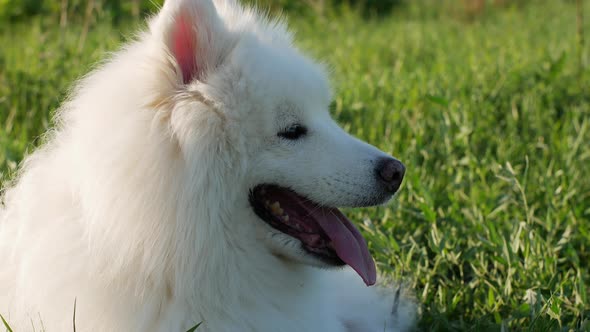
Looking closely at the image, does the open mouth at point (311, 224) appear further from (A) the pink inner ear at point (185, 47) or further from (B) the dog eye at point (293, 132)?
(A) the pink inner ear at point (185, 47)

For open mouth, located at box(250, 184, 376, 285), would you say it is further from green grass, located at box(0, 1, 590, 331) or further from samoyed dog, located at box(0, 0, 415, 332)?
green grass, located at box(0, 1, 590, 331)

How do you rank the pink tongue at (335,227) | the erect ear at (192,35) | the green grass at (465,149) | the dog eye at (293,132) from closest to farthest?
the erect ear at (192,35) → the dog eye at (293,132) → the pink tongue at (335,227) → the green grass at (465,149)

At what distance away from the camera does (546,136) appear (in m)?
5.24

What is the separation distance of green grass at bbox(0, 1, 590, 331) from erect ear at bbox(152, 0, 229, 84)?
56.0 inches

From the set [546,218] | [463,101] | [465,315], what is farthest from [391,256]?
[463,101]

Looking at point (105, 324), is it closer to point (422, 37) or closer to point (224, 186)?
point (224, 186)

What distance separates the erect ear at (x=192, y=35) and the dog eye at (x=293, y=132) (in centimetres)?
34

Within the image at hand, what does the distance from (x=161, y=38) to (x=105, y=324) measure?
100cm

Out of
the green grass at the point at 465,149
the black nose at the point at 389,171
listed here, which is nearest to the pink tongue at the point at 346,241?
the black nose at the point at 389,171

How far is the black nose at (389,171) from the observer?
8.07ft

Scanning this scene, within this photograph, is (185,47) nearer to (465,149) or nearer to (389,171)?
(389,171)

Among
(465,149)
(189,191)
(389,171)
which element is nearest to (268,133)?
(189,191)

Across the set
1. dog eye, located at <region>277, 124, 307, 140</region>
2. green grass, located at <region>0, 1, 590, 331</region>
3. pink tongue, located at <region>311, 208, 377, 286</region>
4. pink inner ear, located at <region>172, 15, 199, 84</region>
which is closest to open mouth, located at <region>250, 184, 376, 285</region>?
pink tongue, located at <region>311, 208, 377, 286</region>

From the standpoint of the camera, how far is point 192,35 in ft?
7.48
